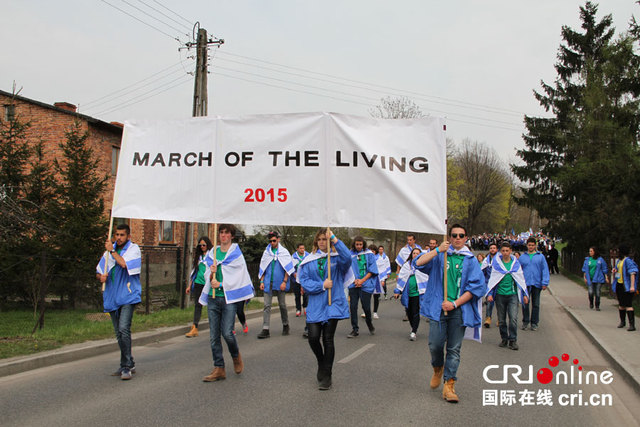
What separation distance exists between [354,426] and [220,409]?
1.45 meters

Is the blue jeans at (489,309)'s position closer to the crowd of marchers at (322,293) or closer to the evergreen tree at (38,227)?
the crowd of marchers at (322,293)

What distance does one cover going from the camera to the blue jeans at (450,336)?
19.1 ft

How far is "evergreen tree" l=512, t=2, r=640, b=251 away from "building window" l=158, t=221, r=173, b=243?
2179 cm

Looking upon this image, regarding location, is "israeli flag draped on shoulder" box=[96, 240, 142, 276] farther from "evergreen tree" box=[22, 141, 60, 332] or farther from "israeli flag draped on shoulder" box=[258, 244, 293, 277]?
"evergreen tree" box=[22, 141, 60, 332]

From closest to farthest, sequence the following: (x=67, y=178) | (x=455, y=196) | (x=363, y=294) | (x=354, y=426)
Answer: (x=354, y=426)
(x=363, y=294)
(x=67, y=178)
(x=455, y=196)

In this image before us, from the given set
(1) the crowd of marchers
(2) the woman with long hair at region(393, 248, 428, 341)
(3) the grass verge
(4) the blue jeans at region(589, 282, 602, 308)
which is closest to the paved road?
(1) the crowd of marchers

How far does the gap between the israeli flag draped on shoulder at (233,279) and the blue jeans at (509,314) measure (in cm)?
509

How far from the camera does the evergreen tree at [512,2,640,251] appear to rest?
830 inches

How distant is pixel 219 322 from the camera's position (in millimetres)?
6648

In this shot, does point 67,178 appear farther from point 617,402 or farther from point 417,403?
point 617,402

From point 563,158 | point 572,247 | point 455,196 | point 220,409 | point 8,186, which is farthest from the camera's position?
point 455,196

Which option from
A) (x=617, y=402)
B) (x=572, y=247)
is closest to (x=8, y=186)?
(x=617, y=402)

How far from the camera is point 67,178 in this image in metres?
14.7

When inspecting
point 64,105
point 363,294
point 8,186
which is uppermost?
point 64,105
